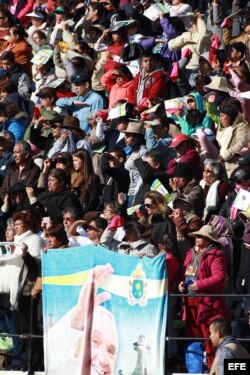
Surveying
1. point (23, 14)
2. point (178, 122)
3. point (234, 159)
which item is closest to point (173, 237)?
point (234, 159)

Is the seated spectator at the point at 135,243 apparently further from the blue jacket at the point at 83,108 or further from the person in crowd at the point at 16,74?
the person in crowd at the point at 16,74

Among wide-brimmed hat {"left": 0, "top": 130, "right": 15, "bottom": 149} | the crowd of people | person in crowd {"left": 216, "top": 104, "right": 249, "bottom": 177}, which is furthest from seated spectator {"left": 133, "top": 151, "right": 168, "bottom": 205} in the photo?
wide-brimmed hat {"left": 0, "top": 130, "right": 15, "bottom": 149}

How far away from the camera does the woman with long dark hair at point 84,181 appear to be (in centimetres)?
2080

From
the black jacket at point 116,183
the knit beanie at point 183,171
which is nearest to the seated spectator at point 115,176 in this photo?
the black jacket at point 116,183

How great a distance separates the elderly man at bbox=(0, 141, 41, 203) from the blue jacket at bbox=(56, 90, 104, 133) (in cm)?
150

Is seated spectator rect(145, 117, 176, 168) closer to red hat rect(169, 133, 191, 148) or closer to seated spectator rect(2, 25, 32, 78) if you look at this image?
red hat rect(169, 133, 191, 148)

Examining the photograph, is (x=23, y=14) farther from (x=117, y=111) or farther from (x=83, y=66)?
(x=117, y=111)

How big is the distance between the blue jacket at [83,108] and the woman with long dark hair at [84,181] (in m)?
2.37

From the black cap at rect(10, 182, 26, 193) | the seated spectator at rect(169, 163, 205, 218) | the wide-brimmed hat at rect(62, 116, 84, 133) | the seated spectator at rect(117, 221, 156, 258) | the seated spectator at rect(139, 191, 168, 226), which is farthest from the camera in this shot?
the wide-brimmed hat at rect(62, 116, 84, 133)

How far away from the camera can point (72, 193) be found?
803 inches

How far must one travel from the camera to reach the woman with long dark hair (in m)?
20.8

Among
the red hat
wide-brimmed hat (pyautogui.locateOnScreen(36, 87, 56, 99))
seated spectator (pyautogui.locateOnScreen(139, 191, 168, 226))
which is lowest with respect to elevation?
seated spectator (pyautogui.locateOnScreen(139, 191, 168, 226))

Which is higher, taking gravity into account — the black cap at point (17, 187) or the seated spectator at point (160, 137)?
the seated spectator at point (160, 137)

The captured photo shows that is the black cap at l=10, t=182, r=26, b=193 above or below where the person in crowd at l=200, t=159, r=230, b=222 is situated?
below
